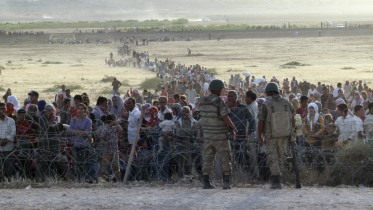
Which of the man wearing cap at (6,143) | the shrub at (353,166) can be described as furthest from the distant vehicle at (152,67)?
the shrub at (353,166)

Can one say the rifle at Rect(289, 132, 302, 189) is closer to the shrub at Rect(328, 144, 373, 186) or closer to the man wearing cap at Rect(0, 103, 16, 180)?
the shrub at Rect(328, 144, 373, 186)

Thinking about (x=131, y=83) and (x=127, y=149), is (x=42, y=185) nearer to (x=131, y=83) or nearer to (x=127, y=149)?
(x=127, y=149)

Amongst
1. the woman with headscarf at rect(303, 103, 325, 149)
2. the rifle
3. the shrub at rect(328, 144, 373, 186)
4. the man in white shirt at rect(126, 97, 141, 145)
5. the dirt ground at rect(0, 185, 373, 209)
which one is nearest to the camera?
the dirt ground at rect(0, 185, 373, 209)

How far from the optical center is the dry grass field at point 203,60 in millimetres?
43656

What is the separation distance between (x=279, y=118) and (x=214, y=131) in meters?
0.88

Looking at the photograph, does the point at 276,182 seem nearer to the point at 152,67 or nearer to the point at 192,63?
the point at 152,67

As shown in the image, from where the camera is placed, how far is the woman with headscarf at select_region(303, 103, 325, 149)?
45.6ft

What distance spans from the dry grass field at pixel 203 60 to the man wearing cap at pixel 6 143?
68.7 ft

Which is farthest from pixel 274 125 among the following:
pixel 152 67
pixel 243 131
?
pixel 152 67

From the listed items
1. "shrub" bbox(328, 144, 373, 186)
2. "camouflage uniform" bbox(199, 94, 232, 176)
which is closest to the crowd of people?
"shrub" bbox(328, 144, 373, 186)

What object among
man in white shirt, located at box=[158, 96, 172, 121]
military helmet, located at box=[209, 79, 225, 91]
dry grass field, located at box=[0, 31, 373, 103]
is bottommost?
dry grass field, located at box=[0, 31, 373, 103]

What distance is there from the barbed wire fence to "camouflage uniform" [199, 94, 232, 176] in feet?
2.81

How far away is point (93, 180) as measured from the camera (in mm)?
13336

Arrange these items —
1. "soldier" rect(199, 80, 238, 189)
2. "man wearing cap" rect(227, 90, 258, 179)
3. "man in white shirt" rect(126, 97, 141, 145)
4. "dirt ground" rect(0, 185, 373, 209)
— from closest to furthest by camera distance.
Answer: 1. "dirt ground" rect(0, 185, 373, 209)
2. "soldier" rect(199, 80, 238, 189)
3. "man wearing cap" rect(227, 90, 258, 179)
4. "man in white shirt" rect(126, 97, 141, 145)
